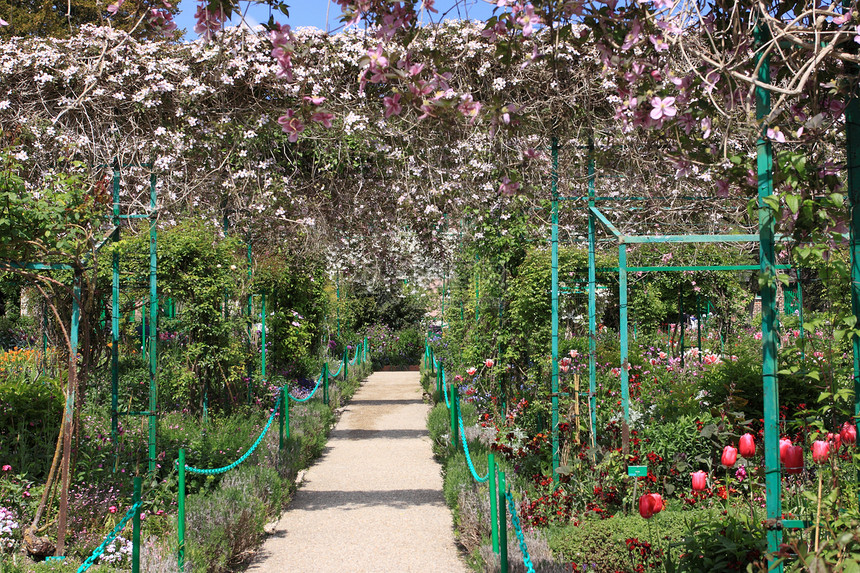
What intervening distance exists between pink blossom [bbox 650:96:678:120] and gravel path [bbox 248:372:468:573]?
3.30 m

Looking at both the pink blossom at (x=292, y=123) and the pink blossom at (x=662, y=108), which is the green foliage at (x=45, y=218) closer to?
the pink blossom at (x=292, y=123)

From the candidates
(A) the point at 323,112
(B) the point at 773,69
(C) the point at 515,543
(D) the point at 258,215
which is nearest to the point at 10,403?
(D) the point at 258,215

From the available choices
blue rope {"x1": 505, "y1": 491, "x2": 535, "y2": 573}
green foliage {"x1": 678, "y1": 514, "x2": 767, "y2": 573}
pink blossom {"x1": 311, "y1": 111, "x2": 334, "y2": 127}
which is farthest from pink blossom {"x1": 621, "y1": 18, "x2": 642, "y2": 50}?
blue rope {"x1": 505, "y1": 491, "x2": 535, "y2": 573}

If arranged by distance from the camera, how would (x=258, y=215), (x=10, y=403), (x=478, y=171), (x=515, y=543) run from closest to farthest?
(x=515, y=543) < (x=10, y=403) < (x=478, y=171) < (x=258, y=215)

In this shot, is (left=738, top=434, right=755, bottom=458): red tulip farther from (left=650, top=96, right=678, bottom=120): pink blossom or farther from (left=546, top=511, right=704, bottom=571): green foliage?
(left=650, top=96, right=678, bottom=120): pink blossom

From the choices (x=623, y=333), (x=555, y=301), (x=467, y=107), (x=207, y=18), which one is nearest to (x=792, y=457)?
(x=467, y=107)

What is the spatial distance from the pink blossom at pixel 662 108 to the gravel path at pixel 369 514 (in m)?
3.30

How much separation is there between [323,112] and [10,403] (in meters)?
4.63

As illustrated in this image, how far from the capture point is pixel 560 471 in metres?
4.86

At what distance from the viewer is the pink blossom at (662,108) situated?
2305 millimetres

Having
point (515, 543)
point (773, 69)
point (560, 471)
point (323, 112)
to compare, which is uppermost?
point (773, 69)

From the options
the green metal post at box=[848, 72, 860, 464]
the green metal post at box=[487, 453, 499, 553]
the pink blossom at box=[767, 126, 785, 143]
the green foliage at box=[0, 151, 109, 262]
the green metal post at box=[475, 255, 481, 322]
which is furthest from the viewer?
the green metal post at box=[475, 255, 481, 322]

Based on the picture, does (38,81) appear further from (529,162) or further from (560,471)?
(560,471)

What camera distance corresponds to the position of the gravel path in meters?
4.84
